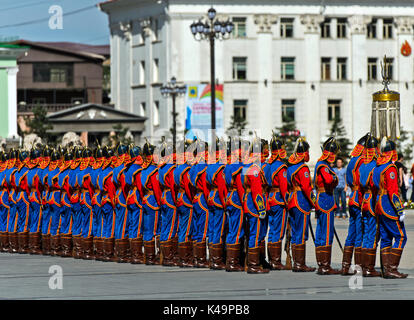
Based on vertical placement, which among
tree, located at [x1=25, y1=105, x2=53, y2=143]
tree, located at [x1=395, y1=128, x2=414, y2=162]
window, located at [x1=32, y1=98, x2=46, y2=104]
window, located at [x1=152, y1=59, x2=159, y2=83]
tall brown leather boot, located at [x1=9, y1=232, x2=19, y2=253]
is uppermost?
window, located at [x1=152, y1=59, x2=159, y2=83]

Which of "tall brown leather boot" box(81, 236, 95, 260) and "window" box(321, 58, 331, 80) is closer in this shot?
"tall brown leather boot" box(81, 236, 95, 260)

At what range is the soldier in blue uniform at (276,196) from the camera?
16.9 m

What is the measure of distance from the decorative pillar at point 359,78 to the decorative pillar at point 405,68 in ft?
5.28

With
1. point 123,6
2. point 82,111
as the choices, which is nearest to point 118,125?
point 82,111

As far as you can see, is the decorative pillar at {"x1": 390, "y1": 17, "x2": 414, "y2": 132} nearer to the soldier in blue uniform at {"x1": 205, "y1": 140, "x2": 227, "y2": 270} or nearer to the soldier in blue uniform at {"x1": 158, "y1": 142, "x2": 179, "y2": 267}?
the soldier in blue uniform at {"x1": 158, "y1": 142, "x2": 179, "y2": 267}

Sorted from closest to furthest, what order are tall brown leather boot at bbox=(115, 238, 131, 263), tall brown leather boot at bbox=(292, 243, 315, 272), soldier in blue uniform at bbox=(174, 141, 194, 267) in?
1. tall brown leather boot at bbox=(292, 243, 315, 272)
2. soldier in blue uniform at bbox=(174, 141, 194, 267)
3. tall brown leather boot at bbox=(115, 238, 131, 263)

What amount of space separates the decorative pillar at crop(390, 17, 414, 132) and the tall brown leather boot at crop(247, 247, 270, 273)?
50907 mm

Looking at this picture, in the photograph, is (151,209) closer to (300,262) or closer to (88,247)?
(88,247)

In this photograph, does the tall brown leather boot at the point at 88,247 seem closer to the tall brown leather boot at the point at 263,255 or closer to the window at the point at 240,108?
the tall brown leather boot at the point at 263,255

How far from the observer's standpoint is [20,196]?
2178 cm

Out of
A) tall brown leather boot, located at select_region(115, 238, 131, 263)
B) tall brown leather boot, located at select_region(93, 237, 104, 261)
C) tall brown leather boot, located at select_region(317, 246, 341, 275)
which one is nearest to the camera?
tall brown leather boot, located at select_region(317, 246, 341, 275)

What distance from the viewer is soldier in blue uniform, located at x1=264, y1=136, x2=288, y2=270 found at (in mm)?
16875

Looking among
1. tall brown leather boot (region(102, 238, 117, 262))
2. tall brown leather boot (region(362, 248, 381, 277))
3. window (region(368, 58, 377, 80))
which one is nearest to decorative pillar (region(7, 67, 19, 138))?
window (region(368, 58, 377, 80))

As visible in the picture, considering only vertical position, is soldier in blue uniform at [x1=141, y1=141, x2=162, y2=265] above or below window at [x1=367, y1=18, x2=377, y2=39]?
below
